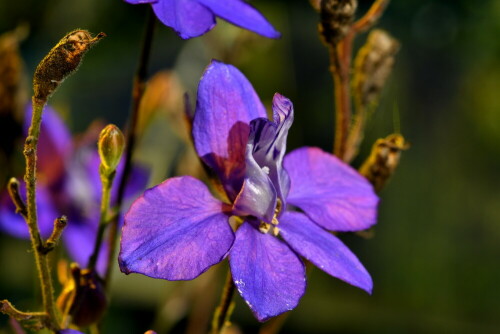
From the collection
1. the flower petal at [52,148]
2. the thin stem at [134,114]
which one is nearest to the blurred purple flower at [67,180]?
the flower petal at [52,148]

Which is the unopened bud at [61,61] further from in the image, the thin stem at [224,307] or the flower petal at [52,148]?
the flower petal at [52,148]

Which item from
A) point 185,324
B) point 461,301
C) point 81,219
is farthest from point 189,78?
point 461,301

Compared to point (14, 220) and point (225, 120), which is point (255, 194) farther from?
point (14, 220)

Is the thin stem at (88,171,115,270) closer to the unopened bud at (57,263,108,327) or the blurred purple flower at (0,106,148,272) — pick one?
the unopened bud at (57,263,108,327)

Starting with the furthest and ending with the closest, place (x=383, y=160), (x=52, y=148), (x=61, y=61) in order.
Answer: (x=52, y=148) → (x=383, y=160) → (x=61, y=61)

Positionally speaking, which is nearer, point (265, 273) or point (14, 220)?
point (265, 273)

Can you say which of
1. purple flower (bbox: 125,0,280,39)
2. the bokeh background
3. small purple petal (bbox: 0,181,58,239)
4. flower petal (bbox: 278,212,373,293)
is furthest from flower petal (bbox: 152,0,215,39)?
the bokeh background

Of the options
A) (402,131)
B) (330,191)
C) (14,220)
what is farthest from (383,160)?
(402,131)

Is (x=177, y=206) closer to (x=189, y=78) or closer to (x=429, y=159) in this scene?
(x=189, y=78)
